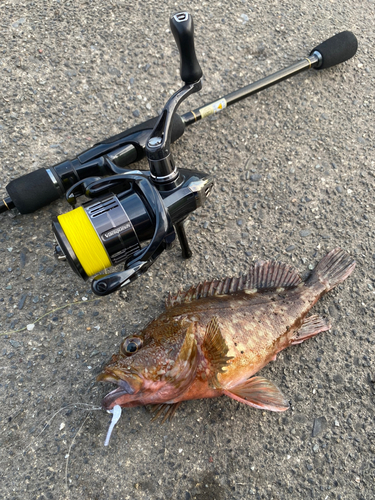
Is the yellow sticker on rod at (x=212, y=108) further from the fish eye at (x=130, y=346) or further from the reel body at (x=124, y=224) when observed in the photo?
Result: the fish eye at (x=130, y=346)

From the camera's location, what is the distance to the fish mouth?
1.70 metres

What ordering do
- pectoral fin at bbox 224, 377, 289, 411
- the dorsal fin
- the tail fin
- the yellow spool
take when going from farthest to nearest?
the tail fin < the dorsal fin < pectoral fin at bbox 224, 377, 289, 411 < the yellow spool

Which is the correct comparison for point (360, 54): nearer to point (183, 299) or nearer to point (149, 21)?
point (149, 21)

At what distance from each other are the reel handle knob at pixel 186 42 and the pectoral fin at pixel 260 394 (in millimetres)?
1476

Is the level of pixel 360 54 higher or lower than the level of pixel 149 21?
lower

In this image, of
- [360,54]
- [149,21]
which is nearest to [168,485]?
[149,21]

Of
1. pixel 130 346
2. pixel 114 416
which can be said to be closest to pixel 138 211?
pixel 130 346

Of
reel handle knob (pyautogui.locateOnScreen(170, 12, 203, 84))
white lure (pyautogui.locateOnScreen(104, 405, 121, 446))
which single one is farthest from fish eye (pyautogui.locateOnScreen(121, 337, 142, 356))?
reel handle knob (pyautogui.locateOnScreen(170, 12, 203, 84))

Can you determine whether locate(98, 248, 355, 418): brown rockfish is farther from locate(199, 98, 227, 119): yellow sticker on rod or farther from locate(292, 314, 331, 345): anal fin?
locate(199, 98, 227, 119): yellow sticker on rod

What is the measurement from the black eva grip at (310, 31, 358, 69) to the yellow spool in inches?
82.5

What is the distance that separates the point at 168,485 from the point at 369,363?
1.26 m

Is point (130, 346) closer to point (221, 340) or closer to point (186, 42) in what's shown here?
point (221, 340)

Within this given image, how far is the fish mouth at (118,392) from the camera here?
5.56 feet

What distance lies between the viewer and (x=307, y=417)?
204 centimetres
